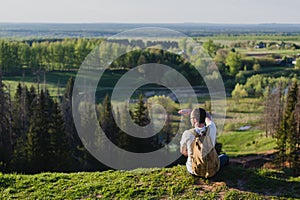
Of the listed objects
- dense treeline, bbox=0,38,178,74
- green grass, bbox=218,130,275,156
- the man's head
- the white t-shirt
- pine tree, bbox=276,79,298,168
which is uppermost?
the man's head

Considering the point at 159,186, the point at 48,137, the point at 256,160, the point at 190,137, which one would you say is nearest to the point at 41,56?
the point at 256,160

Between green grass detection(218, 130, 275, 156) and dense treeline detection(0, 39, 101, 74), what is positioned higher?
dense treeline detection(0, 39, 101, 74)

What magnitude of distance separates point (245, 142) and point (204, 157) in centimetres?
3988

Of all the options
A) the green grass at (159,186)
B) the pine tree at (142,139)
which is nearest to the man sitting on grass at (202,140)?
the green grass at (159,186)

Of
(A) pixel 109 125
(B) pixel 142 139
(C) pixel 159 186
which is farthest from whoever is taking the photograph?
(A) pixel 109 125

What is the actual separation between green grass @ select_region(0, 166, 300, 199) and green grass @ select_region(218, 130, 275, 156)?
31537 mm

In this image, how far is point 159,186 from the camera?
371 inches

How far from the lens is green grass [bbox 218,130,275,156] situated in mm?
41906

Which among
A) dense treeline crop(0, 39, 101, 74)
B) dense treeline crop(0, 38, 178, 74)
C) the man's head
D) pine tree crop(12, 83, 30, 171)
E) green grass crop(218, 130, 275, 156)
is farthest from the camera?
dense treeline crop(0, 39, 101, 74)

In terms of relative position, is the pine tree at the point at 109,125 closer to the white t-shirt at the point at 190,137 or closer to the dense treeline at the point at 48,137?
the dense treeline at the point at 48,137

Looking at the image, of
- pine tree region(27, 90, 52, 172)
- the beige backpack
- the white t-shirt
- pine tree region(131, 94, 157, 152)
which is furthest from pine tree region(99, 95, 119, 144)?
the white t-shirt

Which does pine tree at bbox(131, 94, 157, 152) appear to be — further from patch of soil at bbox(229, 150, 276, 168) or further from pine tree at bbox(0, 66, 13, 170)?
patch of soil at bbox(229, 150, 276, 168)

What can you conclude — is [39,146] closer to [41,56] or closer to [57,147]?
[57,147]

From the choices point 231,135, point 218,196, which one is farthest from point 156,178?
point 231,135
